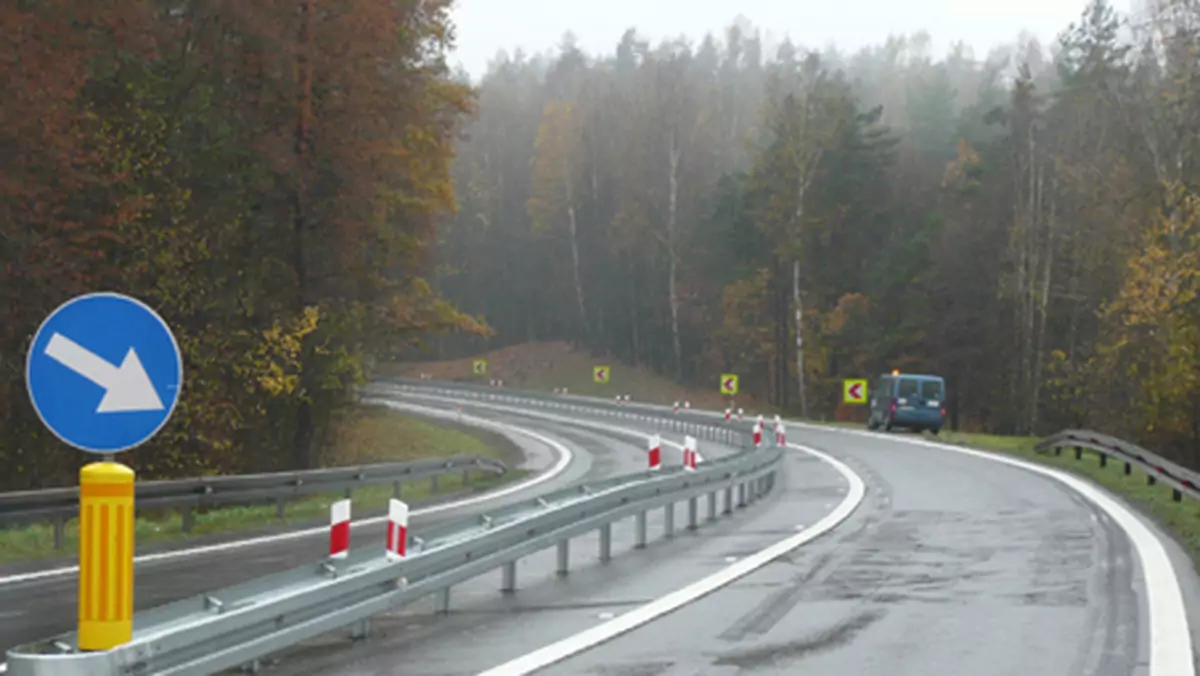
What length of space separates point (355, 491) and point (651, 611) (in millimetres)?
20077

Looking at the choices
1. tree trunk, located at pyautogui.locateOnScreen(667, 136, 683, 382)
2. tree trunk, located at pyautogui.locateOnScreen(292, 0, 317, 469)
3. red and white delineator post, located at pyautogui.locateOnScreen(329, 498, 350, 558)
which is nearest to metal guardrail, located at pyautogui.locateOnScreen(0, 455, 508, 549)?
tree trunk, located at pyautogui.locateOnScreen(292, 0, 317, 469)

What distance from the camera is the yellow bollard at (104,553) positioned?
6.89m

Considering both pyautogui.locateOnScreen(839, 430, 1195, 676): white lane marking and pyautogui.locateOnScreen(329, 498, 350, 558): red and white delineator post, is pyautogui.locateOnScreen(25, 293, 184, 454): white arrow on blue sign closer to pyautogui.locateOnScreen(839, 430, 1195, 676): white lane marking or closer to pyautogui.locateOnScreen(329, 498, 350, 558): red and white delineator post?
pyautogui.locateOnScreen(329, 498, 350, 558): red and white delineator post

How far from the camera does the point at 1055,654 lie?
10078mm

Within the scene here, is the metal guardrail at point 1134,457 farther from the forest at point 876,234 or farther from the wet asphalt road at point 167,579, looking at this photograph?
the wet asphalt road at point 167,579

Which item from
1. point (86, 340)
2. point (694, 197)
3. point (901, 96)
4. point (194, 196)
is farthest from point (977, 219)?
point (901, 96)

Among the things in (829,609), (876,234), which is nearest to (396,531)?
(829,609)

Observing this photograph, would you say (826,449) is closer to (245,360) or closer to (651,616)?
(245,360)

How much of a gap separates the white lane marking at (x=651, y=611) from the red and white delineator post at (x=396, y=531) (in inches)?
53.2

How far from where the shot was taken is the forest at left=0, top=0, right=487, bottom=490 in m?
24.5

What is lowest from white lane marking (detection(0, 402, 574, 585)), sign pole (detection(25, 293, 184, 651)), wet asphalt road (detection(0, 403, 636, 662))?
white lane marking (detection(0, 402, 574, 585))

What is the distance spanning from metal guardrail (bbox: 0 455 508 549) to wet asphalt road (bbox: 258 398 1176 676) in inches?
210

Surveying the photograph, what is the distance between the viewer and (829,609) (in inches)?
484

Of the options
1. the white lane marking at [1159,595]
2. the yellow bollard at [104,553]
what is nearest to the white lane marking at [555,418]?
the white lane marking at [1159,595]
